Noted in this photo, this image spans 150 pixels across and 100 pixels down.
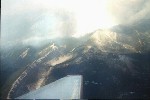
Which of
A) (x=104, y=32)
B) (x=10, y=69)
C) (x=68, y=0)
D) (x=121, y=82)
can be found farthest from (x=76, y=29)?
(x=10, y=69)

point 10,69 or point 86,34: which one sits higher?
point 86,34

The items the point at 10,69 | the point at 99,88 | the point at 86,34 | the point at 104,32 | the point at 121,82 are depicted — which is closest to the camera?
the point at 10,69

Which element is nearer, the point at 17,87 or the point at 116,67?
the point at 17,87

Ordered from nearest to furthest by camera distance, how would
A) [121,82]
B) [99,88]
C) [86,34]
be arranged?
[99,88]
[121,82]
[86,34]

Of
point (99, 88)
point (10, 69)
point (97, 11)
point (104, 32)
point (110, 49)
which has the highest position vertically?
point (97, 11)

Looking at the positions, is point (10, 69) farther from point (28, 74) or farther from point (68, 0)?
point (68, 0)

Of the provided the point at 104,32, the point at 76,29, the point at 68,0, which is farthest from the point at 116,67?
the point at 68,0
